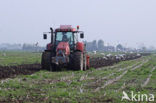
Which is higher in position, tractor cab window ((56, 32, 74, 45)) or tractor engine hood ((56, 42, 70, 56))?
tractor cab window ((56, 32, 74, 45))

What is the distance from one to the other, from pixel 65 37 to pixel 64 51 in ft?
5.40

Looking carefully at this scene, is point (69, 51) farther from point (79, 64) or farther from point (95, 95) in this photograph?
point (95, 95)

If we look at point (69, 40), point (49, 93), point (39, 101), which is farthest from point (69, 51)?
point (39, 101)

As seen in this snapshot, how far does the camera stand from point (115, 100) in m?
10.3

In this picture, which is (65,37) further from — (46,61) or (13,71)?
(13,71)

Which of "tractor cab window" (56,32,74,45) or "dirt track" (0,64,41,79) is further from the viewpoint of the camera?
"tractor cab window" (56,32,74,45)

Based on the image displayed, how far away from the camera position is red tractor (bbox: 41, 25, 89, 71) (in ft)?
72.7

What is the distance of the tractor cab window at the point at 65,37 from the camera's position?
2342 cm

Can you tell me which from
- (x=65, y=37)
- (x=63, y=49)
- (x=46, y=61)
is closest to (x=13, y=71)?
(x=46, y=61)

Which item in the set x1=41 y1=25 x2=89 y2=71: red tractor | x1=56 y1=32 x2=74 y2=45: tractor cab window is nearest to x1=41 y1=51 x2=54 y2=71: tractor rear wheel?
x1=41 y1=25 x2=89 y2=71: red tractor

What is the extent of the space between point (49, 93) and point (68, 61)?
1077cm

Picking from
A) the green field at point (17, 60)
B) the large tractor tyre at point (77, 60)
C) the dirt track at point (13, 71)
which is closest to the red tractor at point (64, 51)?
the large tractor tyre at point (77, 60)

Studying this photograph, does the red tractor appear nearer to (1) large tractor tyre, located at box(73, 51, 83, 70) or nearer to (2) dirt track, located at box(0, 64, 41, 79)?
(1) large tractor tyre, located at box(73, 51, 83, 70)

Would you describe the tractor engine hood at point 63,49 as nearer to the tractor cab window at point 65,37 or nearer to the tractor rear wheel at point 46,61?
the tractor rear wheel at point 46,61
